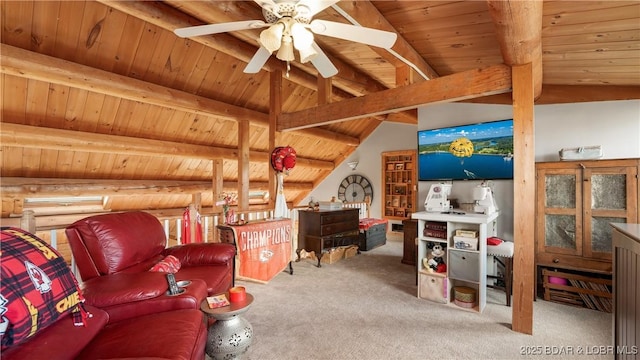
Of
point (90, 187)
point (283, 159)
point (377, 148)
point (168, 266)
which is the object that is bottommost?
point (168, 266)

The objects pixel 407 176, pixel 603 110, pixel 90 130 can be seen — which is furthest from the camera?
pixel 407 176

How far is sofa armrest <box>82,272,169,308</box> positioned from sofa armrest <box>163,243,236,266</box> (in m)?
0.70

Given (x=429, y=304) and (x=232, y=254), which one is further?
(x=429, y=304)

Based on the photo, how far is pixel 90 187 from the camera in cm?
513

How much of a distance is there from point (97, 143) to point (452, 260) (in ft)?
16.1

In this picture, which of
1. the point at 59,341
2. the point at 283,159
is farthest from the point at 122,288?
the point at 283,159

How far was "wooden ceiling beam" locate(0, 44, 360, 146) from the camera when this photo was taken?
2.94 metres

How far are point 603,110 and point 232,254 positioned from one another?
4073 millimetres

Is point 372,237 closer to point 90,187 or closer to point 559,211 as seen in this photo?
point 559,211

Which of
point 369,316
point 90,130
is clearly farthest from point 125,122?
point 369,316

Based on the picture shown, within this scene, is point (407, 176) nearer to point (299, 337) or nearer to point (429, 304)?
point (429, 304)

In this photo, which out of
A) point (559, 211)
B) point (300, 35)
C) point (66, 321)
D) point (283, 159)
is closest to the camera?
point (66, 321)

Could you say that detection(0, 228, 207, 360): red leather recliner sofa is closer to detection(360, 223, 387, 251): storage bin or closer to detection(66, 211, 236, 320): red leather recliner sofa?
detection(66, 211, 236, 320): red leather recliner sofa

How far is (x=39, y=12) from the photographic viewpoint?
3012mm
